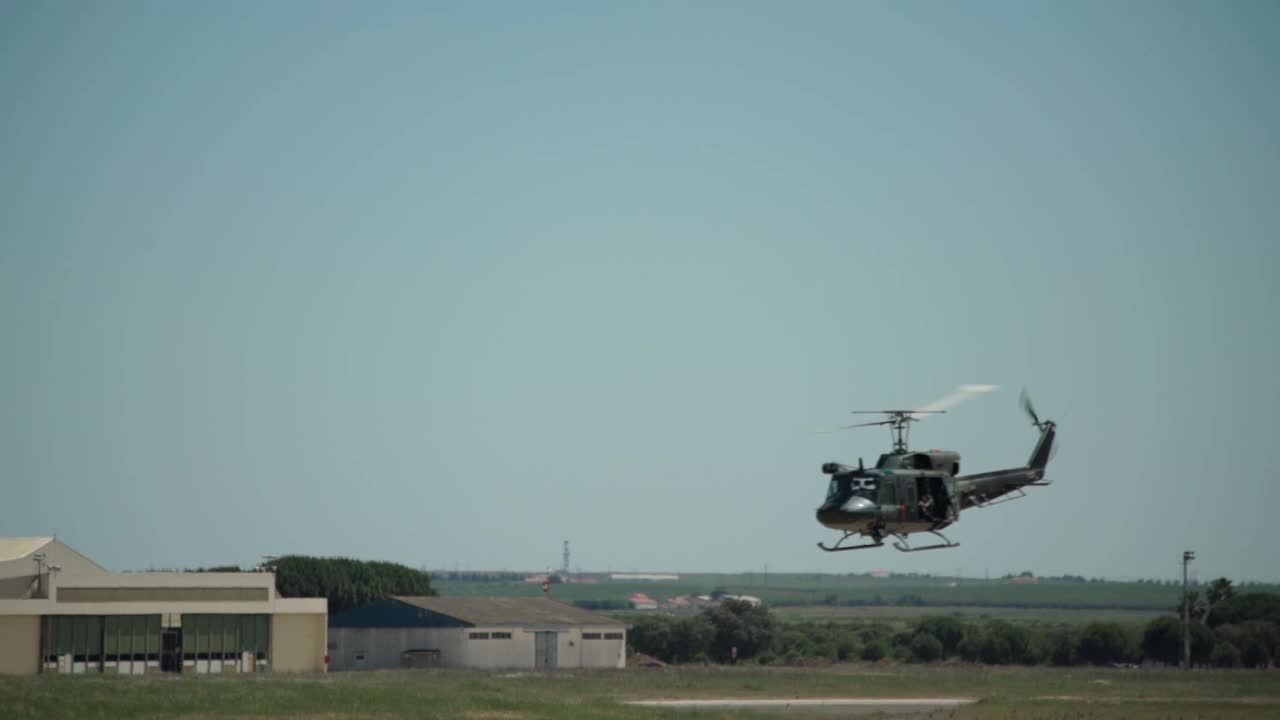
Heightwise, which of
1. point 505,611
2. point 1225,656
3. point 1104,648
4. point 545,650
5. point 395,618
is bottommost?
point 1225,656

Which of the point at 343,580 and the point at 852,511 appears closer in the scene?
the point at 852,511

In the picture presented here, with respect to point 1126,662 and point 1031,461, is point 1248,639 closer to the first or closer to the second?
point 1126,662

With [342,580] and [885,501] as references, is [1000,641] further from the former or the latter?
[885,501]

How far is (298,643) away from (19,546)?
20.0m

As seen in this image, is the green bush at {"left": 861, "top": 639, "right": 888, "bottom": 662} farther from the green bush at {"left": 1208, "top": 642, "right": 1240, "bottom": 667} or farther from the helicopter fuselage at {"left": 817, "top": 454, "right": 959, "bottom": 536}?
the helicopter fuselage at {"left": 817, "top": 454, "right": 959, "bottom": 536}

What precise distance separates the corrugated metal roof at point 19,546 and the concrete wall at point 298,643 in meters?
16.4

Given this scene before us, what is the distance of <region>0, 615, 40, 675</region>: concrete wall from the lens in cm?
7994

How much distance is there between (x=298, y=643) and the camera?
285ft

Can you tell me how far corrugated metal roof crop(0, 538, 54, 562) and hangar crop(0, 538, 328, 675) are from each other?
398cm

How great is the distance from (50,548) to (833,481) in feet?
192

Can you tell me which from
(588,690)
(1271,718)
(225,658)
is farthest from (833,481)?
(225,658)

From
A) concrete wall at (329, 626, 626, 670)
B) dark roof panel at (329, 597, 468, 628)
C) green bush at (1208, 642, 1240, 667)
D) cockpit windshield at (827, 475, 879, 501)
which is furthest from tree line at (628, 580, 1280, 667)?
cockpit windshield at (827, 475, 879, 501)

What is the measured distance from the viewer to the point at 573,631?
102 meters

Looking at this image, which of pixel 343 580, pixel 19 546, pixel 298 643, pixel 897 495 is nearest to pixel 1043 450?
pixel 897 495
